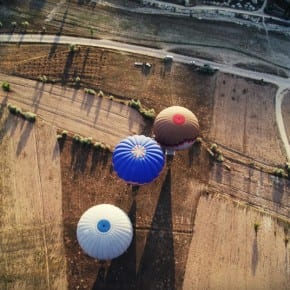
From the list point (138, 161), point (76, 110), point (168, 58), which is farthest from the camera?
point (168, 58)

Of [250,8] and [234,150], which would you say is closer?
[234,150]

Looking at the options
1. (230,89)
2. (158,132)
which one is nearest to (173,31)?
(230,89)

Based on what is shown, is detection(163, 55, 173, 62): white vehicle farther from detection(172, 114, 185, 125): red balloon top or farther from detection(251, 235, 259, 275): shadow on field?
detection(251, 235, 259, 275): shadow on field

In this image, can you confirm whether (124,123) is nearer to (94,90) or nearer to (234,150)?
(94,90)

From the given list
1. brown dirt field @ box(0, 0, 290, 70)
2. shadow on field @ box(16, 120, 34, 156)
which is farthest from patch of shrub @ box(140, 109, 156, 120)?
shadow on field @ box(16, 120, 34, 156)

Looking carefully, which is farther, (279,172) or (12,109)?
(12,109)

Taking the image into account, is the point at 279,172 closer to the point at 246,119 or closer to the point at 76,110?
the point at 246,119

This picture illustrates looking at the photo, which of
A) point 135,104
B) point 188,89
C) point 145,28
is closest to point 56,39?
point 145,28
